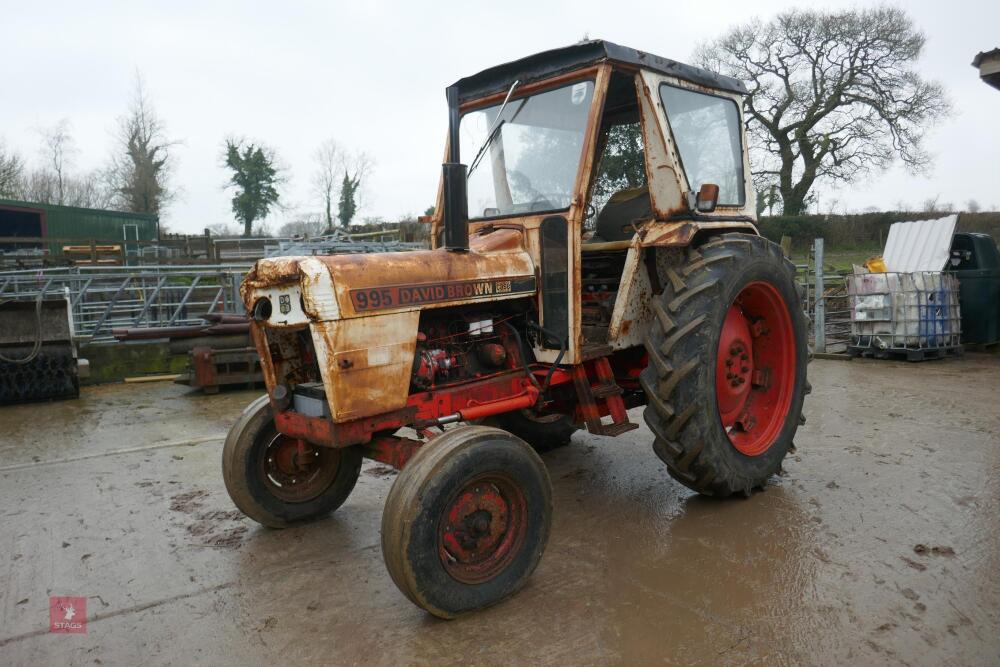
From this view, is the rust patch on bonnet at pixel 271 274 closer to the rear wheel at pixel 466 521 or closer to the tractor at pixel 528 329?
the tractor at pixel 528 329

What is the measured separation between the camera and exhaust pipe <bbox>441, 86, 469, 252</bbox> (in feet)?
10.3

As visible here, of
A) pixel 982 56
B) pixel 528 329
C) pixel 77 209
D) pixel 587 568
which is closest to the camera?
pixel 587 568

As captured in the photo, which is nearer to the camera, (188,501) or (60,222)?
(188,501)

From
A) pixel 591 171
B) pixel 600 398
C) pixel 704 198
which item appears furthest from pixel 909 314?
pixel 591 171

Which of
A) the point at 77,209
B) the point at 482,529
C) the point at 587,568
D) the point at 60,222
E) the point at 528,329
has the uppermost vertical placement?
the point at 77,209

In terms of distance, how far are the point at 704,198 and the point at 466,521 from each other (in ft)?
7.68

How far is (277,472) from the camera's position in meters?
4.03

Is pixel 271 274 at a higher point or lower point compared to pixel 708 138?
lower

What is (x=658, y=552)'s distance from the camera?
Result: 3.55 metres

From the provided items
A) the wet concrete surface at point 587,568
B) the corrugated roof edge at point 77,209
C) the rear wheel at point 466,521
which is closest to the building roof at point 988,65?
the wet concrete surface at point 587,568

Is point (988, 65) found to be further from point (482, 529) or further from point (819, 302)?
point (482, 529)

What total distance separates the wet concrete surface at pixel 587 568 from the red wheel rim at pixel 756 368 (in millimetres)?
395

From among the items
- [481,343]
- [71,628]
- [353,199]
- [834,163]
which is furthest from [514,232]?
[353,199]

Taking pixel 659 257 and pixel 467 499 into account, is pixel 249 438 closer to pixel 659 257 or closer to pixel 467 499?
pixel 467 499
